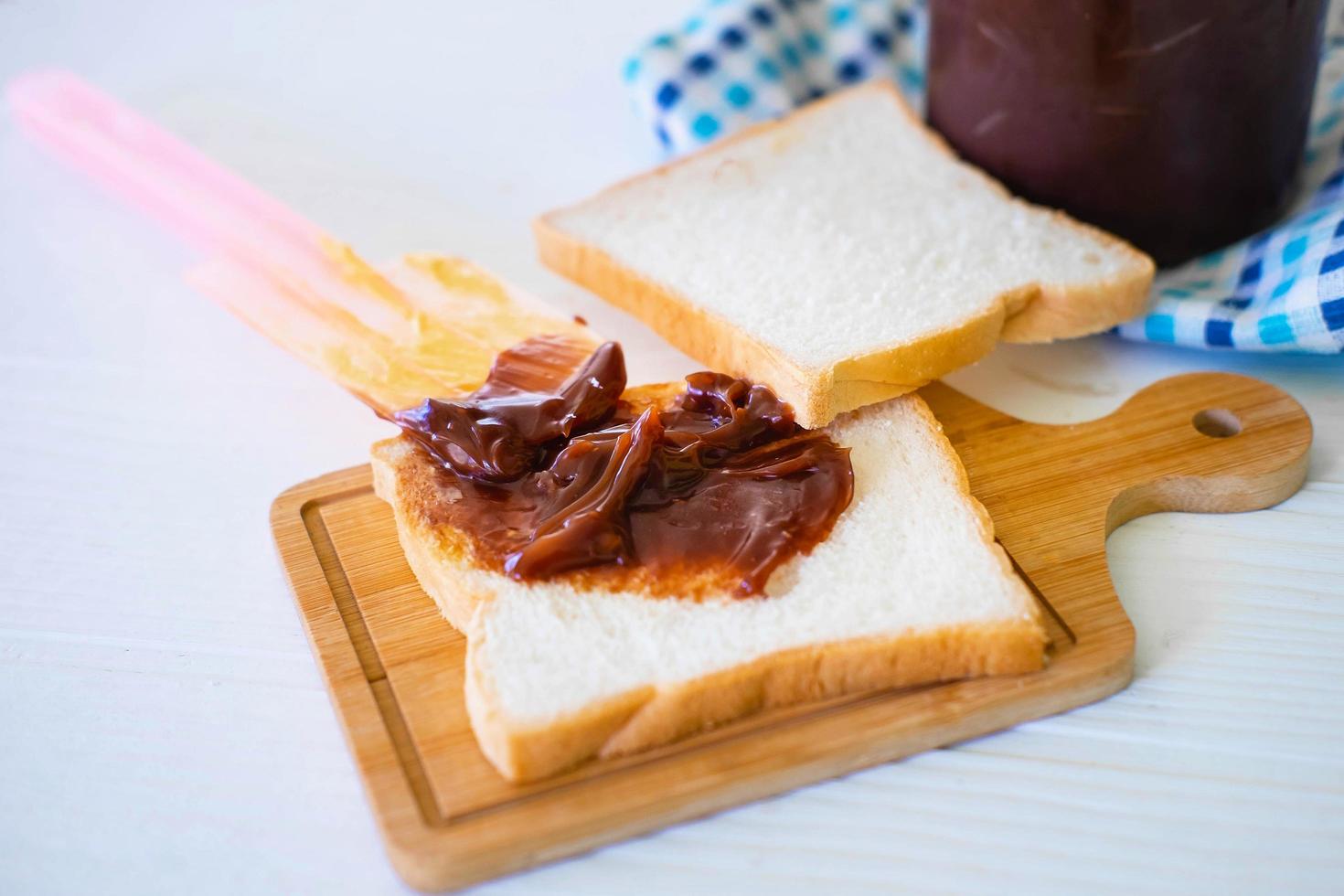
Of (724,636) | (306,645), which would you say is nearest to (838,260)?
(724,636)

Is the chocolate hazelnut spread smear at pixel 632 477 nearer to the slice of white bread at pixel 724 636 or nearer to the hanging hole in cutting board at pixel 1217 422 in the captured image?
the slice of white bread at pixel 724 636

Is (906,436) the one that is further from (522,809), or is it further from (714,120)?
(714,120)

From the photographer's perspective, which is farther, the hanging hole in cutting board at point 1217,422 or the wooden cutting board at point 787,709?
the hanging hole in cutting board at point 1217,422

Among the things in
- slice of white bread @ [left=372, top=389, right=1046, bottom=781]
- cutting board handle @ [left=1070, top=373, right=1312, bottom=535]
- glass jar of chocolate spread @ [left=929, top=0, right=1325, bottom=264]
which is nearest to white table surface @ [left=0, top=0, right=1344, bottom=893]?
cutting board handle @ [left=1070, top=373, right=1312, bottom=535]

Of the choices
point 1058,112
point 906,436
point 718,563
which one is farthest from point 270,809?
point 1058,112

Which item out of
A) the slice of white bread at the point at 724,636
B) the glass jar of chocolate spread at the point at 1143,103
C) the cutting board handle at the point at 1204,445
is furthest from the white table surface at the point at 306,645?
the glass jar of chocolate spread at the point at 1143,103

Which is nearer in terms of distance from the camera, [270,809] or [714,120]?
[270,809]
